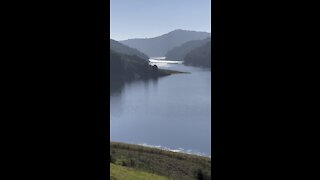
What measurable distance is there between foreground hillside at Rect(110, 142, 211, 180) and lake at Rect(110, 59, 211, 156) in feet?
7.69

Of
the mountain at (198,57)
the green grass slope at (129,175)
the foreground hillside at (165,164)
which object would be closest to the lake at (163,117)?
the foreground hillside at (165,164)

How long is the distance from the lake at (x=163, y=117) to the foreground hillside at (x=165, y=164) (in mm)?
2344

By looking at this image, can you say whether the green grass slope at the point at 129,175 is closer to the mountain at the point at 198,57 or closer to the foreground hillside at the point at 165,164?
the foreground hillside at the point at 165,164

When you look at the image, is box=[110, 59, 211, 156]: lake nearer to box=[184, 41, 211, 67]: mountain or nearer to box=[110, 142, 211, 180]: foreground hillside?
box=[110, 142, 211, 180]: foreground hillside

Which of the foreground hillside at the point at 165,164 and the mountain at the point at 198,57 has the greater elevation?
the mountain at the point at 198,57

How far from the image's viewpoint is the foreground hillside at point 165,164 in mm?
19750

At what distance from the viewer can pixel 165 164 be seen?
23.4 meters
